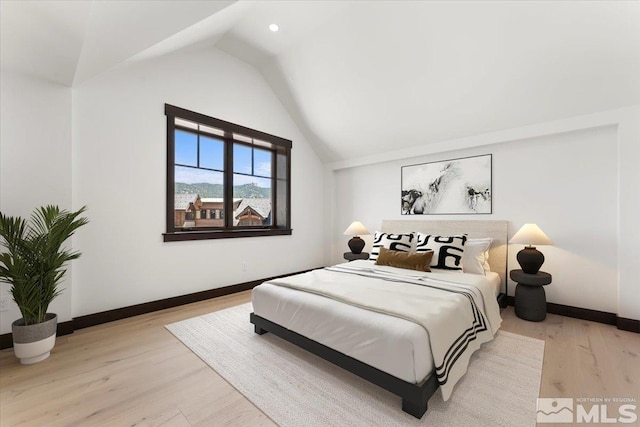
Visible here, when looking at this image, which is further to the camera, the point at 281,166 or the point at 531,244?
the point at 281,166

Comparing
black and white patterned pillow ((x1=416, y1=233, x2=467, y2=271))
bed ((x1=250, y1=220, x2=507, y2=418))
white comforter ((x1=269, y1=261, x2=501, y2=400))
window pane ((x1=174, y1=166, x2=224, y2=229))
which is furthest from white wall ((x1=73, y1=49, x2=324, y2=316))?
black and white patterned pillow ((x1=416, y1=233, x2=467, y2=271))

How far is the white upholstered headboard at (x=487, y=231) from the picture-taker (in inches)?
131

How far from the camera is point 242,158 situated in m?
4.18

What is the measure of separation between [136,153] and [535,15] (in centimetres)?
417

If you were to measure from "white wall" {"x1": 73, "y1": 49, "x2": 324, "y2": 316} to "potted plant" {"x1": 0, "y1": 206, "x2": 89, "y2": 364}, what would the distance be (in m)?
0.54

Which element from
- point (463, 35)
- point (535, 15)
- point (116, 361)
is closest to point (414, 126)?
point (463, 35)

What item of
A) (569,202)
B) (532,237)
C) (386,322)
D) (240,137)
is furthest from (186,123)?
(569,202)

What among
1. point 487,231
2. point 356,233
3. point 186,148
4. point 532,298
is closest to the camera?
point 532,298

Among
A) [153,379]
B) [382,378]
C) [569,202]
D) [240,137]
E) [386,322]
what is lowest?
[153,379]

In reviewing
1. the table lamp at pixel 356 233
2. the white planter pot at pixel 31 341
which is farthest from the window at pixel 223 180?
the white planter pot at pixel 31 341

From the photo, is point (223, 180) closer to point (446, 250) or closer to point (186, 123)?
point (186, 123)

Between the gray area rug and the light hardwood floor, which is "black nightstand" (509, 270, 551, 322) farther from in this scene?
the gray area rug

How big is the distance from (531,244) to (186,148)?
170 inches

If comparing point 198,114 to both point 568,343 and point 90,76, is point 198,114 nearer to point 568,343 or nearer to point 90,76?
point 90,76
